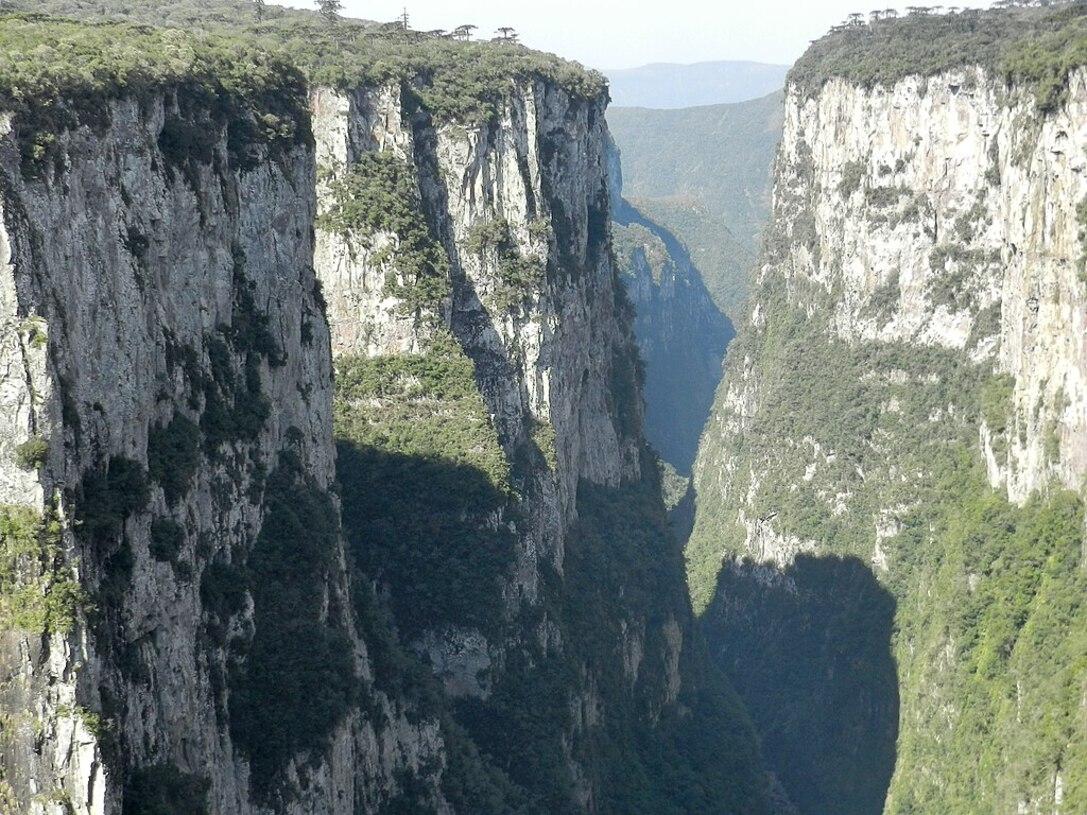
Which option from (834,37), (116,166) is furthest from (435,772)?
(834,37)

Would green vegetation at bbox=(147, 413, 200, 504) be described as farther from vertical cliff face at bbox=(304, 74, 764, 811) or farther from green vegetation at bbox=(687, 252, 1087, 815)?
green vegetation at bbox=(687, 252, 1087, 815)

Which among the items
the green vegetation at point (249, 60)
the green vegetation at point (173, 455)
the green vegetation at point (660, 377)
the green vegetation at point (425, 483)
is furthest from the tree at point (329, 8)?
the green vegetation at point (660, 377)

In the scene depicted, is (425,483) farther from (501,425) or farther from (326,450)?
(326,450)

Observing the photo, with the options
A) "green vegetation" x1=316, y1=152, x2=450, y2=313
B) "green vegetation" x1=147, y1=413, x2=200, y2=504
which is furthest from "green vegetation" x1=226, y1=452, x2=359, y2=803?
"green vegetation" x1=316, y1=152, x2=450, y2=313

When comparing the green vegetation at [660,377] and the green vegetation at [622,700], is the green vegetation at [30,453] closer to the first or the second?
the green vegetation at [622,700]

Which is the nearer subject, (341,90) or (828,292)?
(341,90)

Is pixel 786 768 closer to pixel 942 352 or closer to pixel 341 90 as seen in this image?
pixel 942 352
